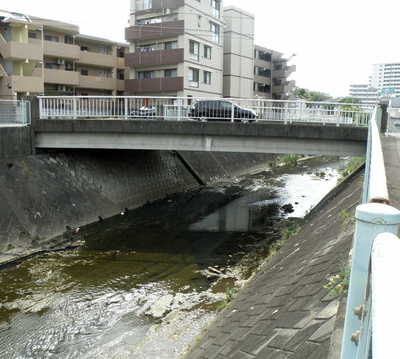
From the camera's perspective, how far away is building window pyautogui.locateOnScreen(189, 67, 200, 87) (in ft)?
129

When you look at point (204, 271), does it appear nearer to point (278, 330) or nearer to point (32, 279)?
point (32, 279)

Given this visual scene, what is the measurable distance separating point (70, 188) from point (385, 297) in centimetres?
1961

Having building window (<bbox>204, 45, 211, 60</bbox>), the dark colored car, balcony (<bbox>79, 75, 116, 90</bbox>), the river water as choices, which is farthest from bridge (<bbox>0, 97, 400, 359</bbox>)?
building window (<bbox>204, 45, 211, 60</bbox>)

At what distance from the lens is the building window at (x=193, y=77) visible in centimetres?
3947

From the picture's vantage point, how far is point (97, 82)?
40625mm

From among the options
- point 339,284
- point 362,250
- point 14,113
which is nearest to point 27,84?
point 14,113

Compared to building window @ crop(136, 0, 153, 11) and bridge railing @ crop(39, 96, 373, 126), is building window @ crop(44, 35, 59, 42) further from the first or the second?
bridge railing @ crop(39, 96, 373, 126)

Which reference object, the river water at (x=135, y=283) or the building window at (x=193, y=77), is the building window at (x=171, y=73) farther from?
the river water at (x=135, y=283)

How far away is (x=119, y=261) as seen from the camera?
47.4 feet

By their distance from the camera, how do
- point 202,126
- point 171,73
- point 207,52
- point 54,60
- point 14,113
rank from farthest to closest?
point 207,52
point 171,73
point 54,60
point 14,113
point 202,126

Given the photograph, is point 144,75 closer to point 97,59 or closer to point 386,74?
point 97,59

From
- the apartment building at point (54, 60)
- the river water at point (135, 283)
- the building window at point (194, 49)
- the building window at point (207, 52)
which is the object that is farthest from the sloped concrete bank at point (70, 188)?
the building window at point (207, 52)

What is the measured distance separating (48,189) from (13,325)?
9206 millimetres

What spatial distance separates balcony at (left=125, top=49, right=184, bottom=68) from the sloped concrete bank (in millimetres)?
13104
